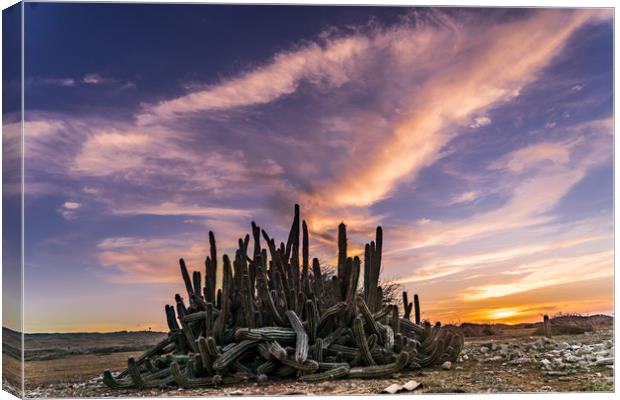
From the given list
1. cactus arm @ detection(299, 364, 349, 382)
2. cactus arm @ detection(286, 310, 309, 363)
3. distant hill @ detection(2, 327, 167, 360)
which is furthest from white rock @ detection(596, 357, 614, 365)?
distant hill @ detection(2, 327, 167, 360)

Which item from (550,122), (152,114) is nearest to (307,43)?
(152,114)

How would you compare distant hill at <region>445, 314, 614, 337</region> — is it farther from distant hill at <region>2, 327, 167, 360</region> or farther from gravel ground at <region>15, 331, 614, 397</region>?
distant hill at <region>2, 327, 167, 360</region>

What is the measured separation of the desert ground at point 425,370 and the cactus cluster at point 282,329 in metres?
0.16

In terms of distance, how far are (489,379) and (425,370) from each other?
2.31 ft

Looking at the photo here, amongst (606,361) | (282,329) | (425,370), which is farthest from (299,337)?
(606,361)

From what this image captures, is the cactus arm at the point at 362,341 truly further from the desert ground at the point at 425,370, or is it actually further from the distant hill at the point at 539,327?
the distant hill at the point at 539,327

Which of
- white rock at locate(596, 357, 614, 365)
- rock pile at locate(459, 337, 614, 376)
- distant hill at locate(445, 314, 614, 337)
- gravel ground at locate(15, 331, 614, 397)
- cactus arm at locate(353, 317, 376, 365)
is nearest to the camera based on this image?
gravel ground at locate(15, 331, 614, 397)

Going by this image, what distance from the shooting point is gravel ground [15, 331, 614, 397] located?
9.22 m

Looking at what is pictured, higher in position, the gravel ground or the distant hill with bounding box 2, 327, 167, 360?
the distant hill with bounding box 2, 327, 167, 360

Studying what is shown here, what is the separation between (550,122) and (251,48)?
3.25 m

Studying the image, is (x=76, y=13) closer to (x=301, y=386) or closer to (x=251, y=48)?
(x=251, y=48)

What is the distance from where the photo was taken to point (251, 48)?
1020cm

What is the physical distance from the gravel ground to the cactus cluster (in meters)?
0.13

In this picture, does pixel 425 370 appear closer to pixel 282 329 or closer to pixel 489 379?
pixel 489 379
